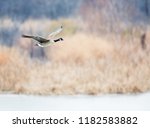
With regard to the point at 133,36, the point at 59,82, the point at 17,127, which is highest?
the point at 133,36

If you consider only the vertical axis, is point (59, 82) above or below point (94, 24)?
below

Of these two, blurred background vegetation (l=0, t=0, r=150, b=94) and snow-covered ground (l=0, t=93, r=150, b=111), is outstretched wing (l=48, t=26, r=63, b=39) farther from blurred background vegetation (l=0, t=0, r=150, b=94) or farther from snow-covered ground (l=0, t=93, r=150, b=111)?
snow-covered ground (l=0, t=93, r=150, b=111)

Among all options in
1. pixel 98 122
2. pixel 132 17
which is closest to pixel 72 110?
pixel 98 122

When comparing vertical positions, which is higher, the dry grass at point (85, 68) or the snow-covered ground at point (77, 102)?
the dry grass at point (85, 68)

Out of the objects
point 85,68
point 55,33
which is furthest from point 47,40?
point 85,68

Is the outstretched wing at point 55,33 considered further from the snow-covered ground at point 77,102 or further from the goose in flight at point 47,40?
the snow-covered ground at point 77,102

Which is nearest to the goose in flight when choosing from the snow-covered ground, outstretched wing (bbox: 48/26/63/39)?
outstretched wing (bbox: 48/26/63/39)

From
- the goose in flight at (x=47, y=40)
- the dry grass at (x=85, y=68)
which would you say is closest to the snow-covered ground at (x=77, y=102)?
the dry grass at (x=85, y=68)

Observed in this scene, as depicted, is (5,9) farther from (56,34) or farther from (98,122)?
(98,122)
